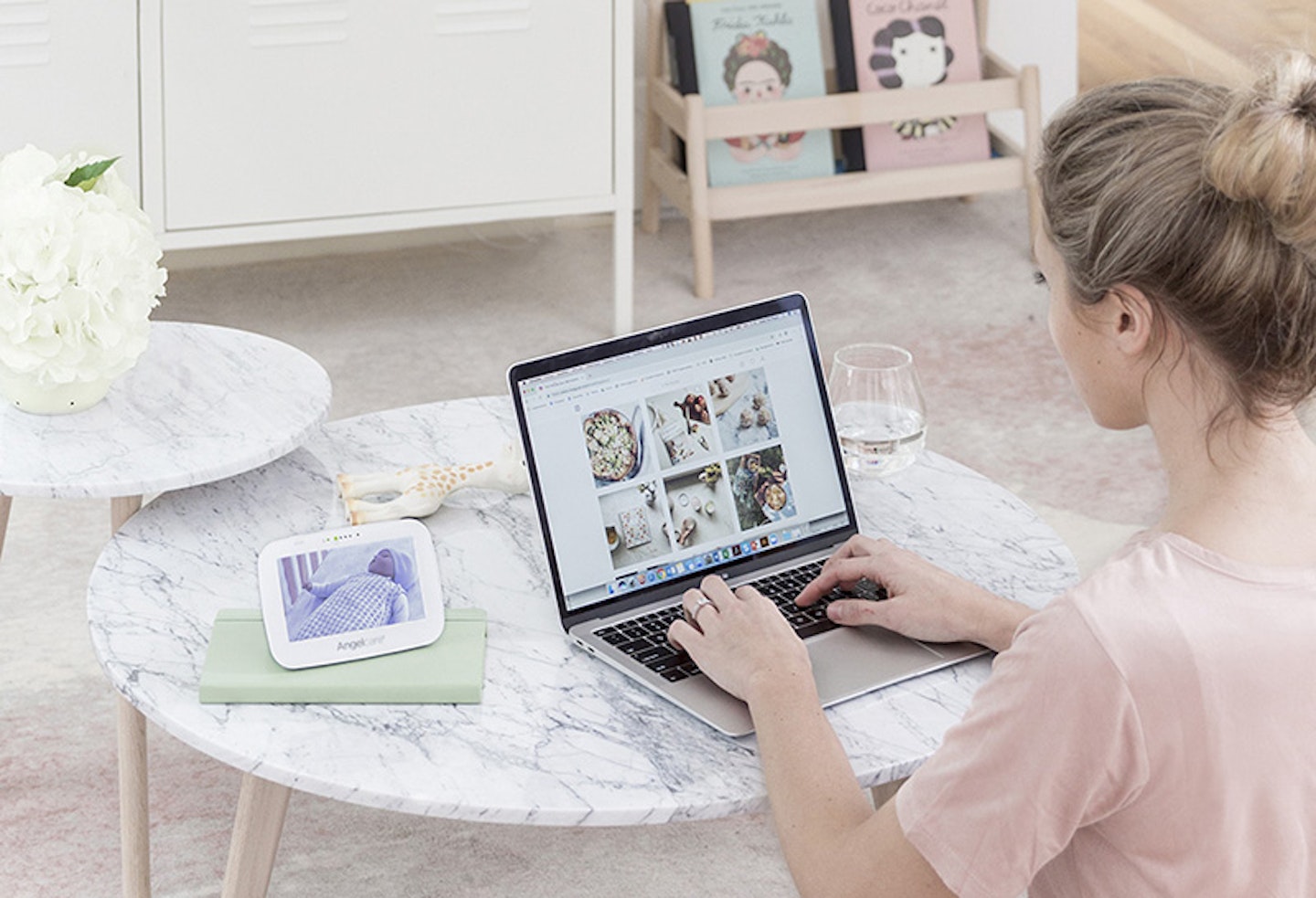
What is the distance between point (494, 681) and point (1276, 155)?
0.72m

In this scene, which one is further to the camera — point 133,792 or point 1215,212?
point 133,792

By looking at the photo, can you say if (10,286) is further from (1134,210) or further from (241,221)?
(241,221)

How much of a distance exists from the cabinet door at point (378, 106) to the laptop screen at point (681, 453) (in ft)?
5.71

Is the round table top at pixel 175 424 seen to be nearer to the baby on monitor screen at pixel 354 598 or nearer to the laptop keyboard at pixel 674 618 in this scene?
the baby on monitor screen at pixel 354 598

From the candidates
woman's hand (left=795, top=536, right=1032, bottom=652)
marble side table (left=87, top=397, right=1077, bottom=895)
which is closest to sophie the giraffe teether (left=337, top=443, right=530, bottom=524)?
marble side table (left=87, top=397, right=1077, bottom=895)

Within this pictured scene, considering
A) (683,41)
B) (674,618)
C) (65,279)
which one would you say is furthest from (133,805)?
(683,41)

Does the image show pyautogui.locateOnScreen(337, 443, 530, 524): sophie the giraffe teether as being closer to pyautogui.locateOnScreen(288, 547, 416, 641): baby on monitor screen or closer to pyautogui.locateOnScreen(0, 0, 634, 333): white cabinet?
pyautogui.locateOnScreen(288, 547, 416, 641): baby on monitor screen

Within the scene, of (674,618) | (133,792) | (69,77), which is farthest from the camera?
(69,77)

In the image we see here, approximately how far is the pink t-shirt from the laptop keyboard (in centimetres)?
35

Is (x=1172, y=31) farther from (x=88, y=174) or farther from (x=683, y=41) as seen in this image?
(x=88, y=174)

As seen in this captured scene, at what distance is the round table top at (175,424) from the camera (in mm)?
1629

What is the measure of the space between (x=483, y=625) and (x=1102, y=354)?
1.88 ft

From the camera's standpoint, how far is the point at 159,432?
1.73m

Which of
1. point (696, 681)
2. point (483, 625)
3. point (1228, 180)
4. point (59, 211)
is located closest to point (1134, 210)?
point (1228, 180)
